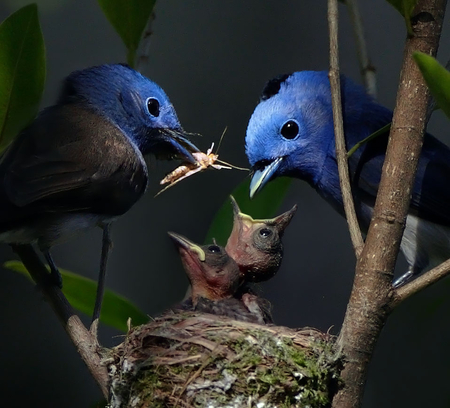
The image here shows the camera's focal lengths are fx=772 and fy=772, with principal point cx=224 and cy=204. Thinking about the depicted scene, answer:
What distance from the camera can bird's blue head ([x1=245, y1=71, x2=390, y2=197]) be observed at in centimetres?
300

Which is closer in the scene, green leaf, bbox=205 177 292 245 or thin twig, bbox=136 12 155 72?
thin twig, bbox=136 12 155 72

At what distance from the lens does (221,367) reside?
2.02m

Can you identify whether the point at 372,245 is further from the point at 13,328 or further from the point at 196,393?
the point at 13,328

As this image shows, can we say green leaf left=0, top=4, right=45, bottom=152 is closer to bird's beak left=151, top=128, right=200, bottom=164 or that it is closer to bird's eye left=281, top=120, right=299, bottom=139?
bird's beak left=151, top=128, right=200, bottom=164

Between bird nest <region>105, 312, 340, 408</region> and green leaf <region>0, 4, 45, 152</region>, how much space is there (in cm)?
66

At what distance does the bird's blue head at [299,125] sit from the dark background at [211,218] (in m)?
0.61

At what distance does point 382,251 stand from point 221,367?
1.82 ft

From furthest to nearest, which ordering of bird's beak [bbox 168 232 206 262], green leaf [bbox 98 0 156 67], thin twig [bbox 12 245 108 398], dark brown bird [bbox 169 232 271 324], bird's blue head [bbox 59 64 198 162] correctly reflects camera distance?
bird's blue head [bbox 59 64 198 162] < bird's beak [bbox 168 232 206 262] < dark brown bird [bbox 169 232 271 324] < green leaf [bbox 98 0 156 67] < thin twig [bbox 12 245 108 398]

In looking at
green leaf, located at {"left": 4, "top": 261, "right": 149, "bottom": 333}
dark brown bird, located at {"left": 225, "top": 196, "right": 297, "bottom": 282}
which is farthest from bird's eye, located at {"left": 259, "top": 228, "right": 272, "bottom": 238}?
green leaf, located at {"left": 4, "top": 261, "right": 149, "bottom": 333}

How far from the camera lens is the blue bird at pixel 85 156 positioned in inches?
91.1

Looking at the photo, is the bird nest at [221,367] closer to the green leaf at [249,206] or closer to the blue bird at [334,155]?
the green leaf at [249,206]

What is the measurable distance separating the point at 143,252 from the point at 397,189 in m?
2.90

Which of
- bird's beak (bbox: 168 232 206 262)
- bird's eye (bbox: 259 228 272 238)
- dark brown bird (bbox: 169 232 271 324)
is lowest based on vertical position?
dark brown bird (bbox: 169 232 271 324)

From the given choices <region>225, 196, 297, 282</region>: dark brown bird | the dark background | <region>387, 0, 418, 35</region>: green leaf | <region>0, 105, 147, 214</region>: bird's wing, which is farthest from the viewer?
the dark background
